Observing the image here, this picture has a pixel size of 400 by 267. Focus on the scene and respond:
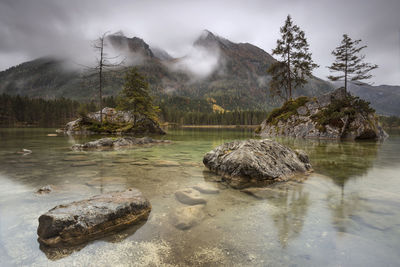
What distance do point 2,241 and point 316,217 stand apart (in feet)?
17.7

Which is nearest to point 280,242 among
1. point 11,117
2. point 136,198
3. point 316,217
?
point 316,217

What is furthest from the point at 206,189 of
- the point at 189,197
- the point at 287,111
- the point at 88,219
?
the point at 287,111

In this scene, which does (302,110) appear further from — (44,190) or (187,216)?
(44,190)

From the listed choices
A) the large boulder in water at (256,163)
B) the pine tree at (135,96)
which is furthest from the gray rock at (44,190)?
the pine tree at (135,96)

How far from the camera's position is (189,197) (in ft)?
17.1

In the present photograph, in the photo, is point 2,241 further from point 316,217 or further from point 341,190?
point 341,190

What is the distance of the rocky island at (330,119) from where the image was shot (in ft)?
83.5

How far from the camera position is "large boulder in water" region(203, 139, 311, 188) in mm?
6758

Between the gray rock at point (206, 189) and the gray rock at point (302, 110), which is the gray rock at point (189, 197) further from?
the gray rock at point (302, 110)

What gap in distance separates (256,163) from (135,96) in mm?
28068

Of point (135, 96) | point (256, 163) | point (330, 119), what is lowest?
point (256, 163)

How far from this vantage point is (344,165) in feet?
30.8

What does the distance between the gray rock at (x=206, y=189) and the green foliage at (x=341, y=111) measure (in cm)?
2613

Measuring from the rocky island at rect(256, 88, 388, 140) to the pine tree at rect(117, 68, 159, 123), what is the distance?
20.0 meters
